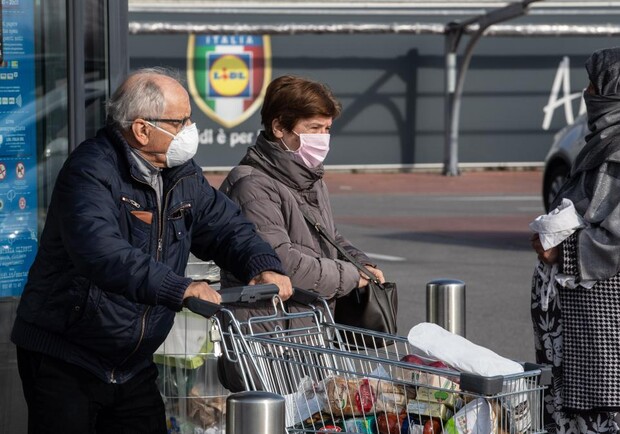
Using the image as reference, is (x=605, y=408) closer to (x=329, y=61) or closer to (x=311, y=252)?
(x=311, y=252)

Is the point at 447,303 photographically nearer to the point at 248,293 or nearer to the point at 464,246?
the point at 248,293

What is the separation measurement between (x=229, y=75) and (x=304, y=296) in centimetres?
2215

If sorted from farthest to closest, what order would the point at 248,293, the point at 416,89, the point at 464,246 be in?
the point at 416,89, the point at 464,246, the point at 248,293

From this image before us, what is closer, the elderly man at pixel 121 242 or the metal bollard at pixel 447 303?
the elderly man at pixel 121 242

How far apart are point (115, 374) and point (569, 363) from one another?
1.57 metres

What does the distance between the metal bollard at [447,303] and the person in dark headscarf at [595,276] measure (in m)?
1.20

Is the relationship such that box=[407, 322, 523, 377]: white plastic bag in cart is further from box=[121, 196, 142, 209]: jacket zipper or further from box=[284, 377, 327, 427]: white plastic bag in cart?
box=[121, 196, 142, 209]: jacket zipper

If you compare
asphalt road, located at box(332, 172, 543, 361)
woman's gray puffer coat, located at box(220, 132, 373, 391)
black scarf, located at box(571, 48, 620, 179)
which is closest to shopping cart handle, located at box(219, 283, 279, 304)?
woman's gray puffer coat, located at box(220, 132, 373, 391)

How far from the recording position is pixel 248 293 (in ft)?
12.8

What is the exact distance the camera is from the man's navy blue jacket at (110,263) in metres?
3.79

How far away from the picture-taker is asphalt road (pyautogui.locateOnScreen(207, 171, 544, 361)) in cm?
1037

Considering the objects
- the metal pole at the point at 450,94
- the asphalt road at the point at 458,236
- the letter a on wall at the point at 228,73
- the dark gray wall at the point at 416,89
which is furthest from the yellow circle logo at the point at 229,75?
the metal pole at the point at 450,94

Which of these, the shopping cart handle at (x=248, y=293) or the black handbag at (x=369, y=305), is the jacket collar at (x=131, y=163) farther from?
the black handbag at (x=369, y=305)

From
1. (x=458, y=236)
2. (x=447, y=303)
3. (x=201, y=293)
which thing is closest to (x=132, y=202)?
(x=201, y=293)
